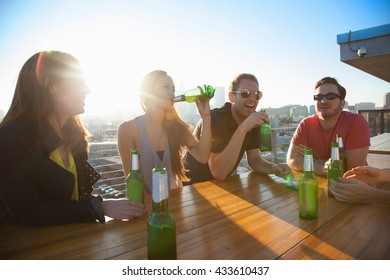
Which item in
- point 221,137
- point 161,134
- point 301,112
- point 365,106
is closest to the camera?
point 161,134

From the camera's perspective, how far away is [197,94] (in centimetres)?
190

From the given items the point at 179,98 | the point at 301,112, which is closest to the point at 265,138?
the point at 179,98

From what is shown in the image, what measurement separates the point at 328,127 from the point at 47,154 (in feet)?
7.31

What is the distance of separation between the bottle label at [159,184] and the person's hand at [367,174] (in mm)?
1139

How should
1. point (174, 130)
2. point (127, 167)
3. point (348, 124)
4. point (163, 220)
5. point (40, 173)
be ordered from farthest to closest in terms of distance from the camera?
point (348, 124), point (174, 130), point (127, 167), point (40, 173), point (163, 220)

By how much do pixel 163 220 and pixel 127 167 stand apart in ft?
3.52

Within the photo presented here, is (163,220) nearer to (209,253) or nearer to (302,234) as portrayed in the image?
(209,253)

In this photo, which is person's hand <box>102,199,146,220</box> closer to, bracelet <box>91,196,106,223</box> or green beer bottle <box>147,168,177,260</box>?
bracelet <box>91,196,106,223</box>

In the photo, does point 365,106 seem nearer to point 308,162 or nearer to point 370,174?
point 370,174

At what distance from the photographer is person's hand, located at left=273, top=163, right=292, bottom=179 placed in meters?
1.71

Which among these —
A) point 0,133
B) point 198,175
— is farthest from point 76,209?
point 198,175

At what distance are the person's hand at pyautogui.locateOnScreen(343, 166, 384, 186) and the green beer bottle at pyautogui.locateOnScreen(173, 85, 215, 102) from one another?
3.37 ft

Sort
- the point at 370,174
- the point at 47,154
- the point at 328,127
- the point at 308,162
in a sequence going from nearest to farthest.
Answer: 1. the point at 308,162
2. the point at 47,154
3. the point at 370,174
4. the point at 328,127

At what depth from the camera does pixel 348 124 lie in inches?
86.9
